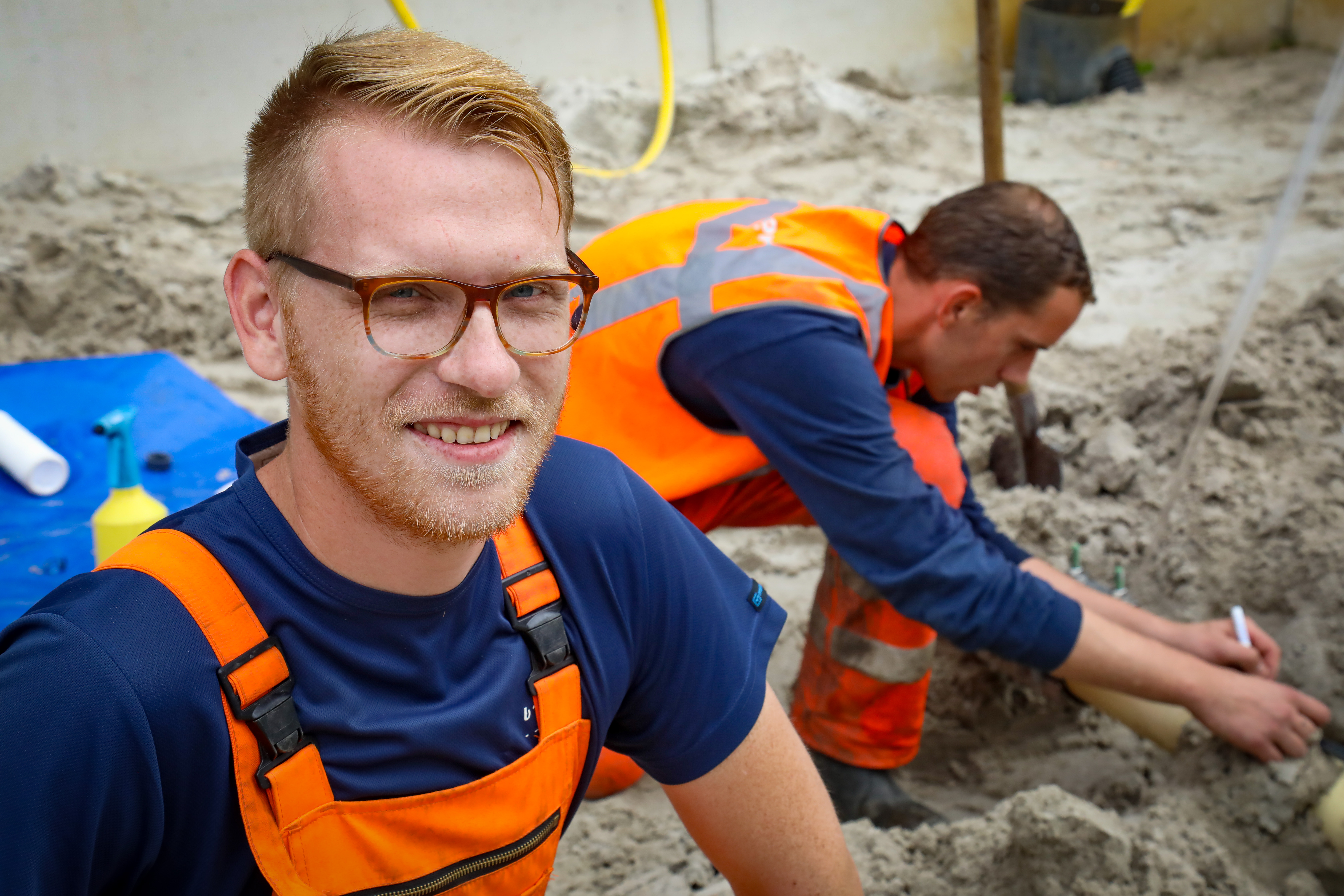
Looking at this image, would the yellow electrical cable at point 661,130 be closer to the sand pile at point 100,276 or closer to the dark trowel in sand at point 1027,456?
the sand pile at point 100,276

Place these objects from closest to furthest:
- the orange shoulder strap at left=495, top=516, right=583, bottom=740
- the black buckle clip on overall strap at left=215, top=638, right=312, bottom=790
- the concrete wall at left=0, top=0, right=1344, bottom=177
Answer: the black buckle clip on overall strap at left=215, top=638, right=312, bottom=790 < the orange shoulder strap at left=495, top=516, right=583, bottom=740 < the concrete wall at left=0, top=0, right=1344, bottom=177

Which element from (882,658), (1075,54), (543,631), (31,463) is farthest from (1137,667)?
(1075,54)

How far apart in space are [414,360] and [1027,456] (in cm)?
300

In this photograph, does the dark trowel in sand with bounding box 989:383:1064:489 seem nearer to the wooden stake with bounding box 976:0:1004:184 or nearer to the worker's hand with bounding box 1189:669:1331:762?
the wooden stake with bounding box 976:0:1004:184

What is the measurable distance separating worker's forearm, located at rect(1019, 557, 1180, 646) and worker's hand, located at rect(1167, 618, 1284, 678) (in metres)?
0.02

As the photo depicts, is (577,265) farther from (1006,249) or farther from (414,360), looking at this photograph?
(1006,249)

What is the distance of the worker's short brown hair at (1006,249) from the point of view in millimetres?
2418

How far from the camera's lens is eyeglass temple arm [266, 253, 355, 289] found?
114 centimetres

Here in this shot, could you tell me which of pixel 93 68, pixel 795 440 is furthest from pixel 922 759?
pixel 93 68

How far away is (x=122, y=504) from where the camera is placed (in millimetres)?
2354

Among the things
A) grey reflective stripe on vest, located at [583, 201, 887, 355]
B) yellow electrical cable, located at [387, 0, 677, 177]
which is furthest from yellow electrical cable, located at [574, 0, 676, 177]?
grey reflective stripe on vest, located at [583, 201, 887, 355]

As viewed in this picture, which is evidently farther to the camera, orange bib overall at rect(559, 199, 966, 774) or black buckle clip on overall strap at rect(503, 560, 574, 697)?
orange bib overall at rect(559, 199, 966, 774)

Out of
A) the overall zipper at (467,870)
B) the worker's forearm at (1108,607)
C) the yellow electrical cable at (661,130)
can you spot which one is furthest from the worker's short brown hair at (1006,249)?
the yellow electrical cable at (661,130)

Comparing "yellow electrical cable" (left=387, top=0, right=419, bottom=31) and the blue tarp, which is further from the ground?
"yellow electrical cable" (left=387, top=0, right=419, bottom=31)
